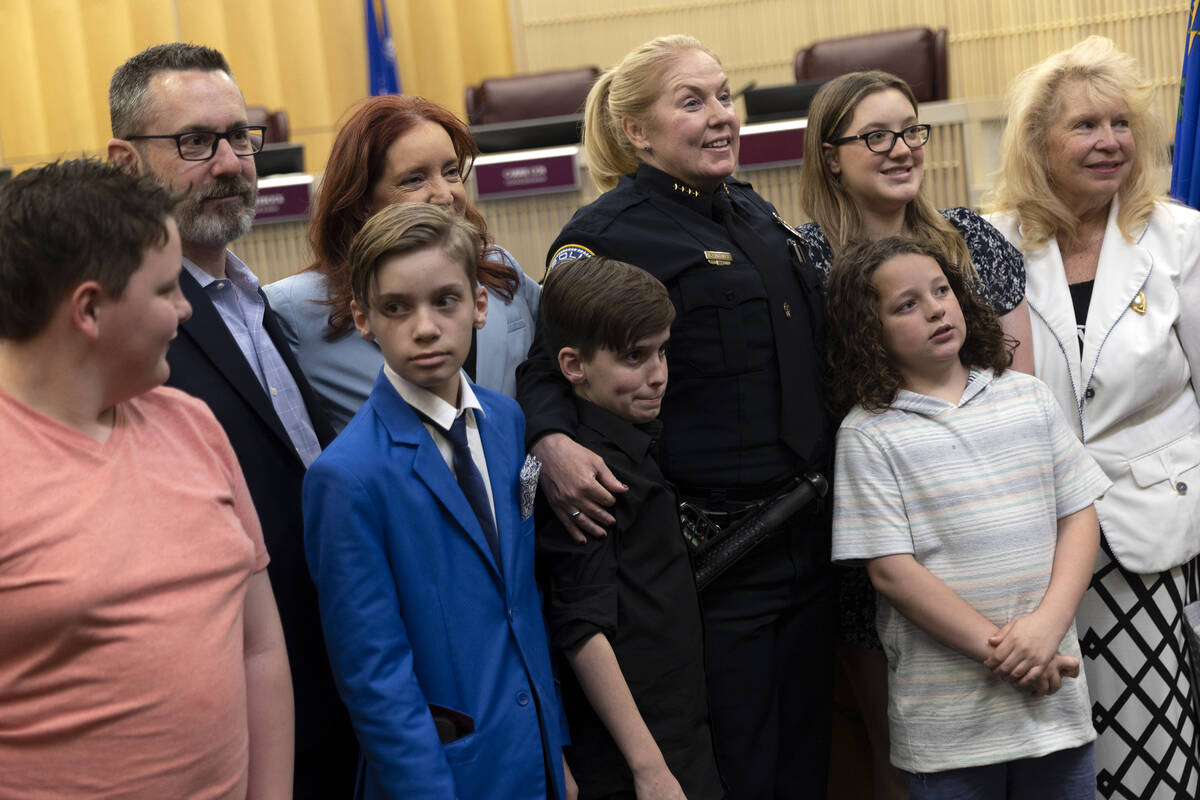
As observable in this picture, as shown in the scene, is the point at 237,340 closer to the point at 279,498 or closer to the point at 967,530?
the point at 279,498

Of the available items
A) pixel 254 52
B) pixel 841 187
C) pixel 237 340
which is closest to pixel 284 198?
pixel 254 52

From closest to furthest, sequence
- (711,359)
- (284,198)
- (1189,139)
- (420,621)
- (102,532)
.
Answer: (102,532)
(420,621)
(711,359)
(1189,139)
(284,198)

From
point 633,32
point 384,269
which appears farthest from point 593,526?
point 633,32

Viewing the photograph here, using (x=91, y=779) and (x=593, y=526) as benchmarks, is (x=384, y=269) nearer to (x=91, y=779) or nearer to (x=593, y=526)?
(x=593, y=526)

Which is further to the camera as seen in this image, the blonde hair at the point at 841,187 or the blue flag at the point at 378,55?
the blue flag at the point at 378,55

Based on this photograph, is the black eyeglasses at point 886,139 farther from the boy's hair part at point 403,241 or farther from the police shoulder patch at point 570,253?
the boy's hair part at point 403,241

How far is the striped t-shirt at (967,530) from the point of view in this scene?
184 centimetres

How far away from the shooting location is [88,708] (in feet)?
3.63

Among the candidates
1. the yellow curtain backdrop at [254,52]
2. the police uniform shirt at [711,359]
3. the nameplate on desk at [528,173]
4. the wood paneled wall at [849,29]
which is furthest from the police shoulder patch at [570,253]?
the yellow curtain backdrop at [254,52]

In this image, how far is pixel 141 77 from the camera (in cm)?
171

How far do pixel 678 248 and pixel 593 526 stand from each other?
0.53 metres

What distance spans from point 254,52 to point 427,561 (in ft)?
23.1

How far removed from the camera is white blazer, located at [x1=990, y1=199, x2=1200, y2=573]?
2111mm

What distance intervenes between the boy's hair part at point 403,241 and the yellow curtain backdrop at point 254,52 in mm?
6439
